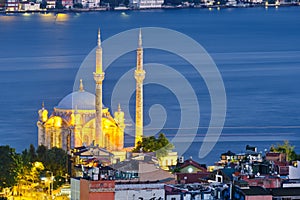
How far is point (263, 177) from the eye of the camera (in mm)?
17422

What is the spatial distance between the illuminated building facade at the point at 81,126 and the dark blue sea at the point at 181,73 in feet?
5.64

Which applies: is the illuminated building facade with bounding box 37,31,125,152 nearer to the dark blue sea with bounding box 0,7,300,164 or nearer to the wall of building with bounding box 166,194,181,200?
the dark blue sea with bounding box 0,7,300,164

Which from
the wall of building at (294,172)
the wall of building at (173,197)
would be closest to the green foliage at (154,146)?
the wall of building at (294,172)

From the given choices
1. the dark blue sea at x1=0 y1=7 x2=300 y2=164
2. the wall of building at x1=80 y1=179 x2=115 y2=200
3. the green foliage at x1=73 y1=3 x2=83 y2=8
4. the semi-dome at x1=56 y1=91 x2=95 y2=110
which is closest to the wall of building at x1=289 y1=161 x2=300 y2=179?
the wall of building at x1=80 y1=179 x2=115 y2=200

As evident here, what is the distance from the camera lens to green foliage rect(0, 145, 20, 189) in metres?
21.0

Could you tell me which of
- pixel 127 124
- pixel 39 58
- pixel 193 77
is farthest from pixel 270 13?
pixel 127 124

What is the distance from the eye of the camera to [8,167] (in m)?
21.6

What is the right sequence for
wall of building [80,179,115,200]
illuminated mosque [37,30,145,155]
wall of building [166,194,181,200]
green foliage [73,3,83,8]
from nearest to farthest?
wall of building [80,179,115,200] → wall of building [166,194,181,200] → illuminated mosque [37,30,145,155] → green foliage [73,3,83,8]

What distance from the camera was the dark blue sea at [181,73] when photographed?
32938mm

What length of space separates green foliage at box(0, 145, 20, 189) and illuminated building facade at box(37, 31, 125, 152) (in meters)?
4.21

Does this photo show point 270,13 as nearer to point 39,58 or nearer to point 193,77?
point 39,58

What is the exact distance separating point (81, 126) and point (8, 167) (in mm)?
5612

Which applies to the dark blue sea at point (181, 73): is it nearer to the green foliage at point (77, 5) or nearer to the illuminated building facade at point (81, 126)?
the illuminated building facade at point (81, 126)

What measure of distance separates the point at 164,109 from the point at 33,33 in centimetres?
4026
